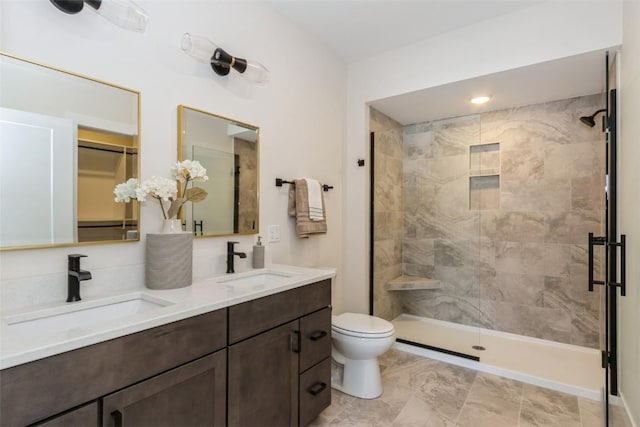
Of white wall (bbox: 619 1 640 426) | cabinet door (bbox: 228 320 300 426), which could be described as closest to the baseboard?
white wall (bbox: 619 1 640 426)

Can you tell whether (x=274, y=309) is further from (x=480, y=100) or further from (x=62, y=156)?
(x=480, y=100)

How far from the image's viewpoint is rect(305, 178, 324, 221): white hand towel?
7.66ft

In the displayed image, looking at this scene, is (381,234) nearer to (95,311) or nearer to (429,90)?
(429,90)

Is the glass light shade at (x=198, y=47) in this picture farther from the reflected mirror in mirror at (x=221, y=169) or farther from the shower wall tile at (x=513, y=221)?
the shower wall tile at (x=513, y=221)

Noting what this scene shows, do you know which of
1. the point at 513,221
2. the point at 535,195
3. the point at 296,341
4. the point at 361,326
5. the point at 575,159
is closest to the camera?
the point at 296,341

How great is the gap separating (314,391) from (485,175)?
2.60m

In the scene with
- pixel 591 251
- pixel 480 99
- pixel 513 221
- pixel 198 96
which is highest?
pixel 480 99

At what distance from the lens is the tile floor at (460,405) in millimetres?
1880

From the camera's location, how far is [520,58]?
2.20 metres

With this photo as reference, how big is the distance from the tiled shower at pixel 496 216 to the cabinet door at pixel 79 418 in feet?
7.96

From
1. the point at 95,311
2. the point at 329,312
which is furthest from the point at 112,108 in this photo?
the point at 329,312

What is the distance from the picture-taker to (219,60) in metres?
1.76

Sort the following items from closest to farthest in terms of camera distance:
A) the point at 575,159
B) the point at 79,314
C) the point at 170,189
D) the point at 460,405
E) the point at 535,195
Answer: the point at 79,314
the point at 170,189
the point at 460,405
the point at 575,159
the point at 535,195

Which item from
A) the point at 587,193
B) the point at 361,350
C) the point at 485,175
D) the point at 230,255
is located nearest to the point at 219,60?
the point at 230,255
